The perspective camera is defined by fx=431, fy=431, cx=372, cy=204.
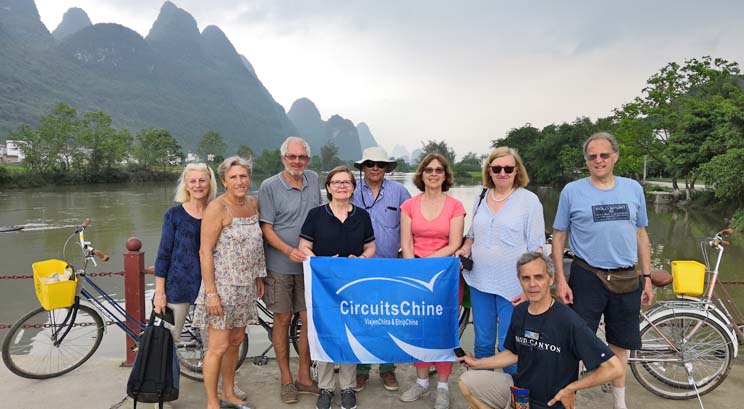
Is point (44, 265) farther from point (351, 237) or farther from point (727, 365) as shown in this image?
point (727, 365)

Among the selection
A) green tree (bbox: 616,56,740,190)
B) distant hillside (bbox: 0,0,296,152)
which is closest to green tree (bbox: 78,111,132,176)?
green tree (bbox: 616,56,740,190)

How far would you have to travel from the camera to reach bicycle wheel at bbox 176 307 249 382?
12.8 ft

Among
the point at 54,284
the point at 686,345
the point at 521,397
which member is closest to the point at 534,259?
the point at 521,397

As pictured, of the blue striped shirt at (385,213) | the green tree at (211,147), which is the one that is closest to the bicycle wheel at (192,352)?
the blue striped shirt at (385,213)

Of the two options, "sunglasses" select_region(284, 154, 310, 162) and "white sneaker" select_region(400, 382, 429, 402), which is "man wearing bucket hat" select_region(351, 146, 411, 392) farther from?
"sunglasses" select_region(284, 154, 310, 162)

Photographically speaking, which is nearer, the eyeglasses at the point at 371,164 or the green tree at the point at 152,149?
the eyeglasses at the point at 371,164

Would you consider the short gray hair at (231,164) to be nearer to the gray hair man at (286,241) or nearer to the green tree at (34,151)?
the gray hair man at (286,241)

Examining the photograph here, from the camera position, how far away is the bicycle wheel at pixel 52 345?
3812mm

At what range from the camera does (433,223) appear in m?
3.43

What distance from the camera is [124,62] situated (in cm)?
18988

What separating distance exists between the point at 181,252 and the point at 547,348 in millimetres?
2602

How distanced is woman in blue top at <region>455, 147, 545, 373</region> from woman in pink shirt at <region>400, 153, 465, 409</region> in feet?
0.46

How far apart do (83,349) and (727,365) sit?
5.72m

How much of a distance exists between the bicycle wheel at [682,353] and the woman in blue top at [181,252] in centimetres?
368
